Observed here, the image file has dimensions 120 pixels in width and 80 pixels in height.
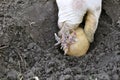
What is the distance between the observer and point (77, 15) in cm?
224

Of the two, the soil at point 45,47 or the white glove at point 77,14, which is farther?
the white glove at point 77,14

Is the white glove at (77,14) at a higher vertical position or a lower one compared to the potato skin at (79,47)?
higher

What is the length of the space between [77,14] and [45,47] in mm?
275

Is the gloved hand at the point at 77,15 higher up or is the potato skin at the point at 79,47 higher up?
the gloved hand at the point at 77,15

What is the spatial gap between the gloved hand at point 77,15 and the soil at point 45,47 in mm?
81

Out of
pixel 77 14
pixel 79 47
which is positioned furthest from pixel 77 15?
pixel 79 47

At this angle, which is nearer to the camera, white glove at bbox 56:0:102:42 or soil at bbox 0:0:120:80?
soil at bbox 0:0:120:80

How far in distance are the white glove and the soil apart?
0.27 feet

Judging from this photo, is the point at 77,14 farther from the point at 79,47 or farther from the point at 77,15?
the point at 79,47

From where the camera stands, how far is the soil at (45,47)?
2.03m

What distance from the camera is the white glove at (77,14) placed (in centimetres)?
222

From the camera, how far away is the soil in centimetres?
203

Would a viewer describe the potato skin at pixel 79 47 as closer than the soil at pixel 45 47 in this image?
No

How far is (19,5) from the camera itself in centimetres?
239
